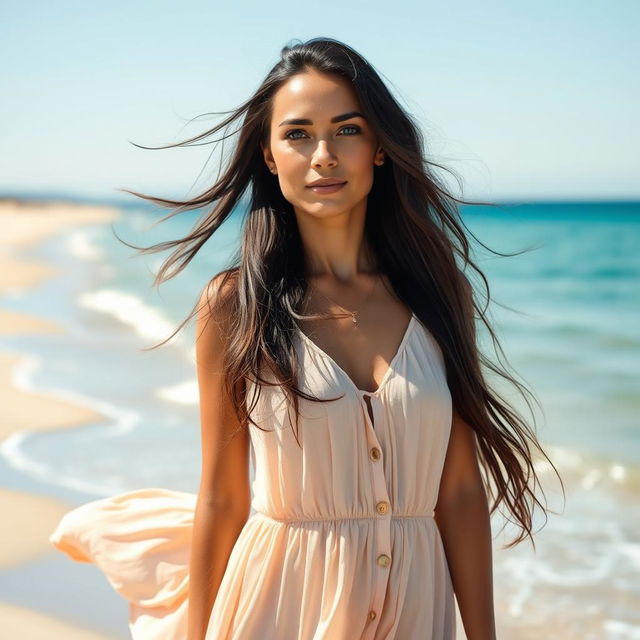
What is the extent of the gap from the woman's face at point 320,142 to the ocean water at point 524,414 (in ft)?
1.98

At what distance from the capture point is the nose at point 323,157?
8.91ft

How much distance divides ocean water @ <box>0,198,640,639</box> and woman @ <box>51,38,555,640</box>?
0.41 meters

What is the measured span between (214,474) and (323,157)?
92 cm

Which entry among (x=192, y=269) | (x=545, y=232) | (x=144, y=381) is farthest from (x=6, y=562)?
(x=545, y=232)

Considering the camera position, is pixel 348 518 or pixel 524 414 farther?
pixel 524 414

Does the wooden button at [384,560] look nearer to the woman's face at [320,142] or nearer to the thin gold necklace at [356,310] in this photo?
the thin gold necklace at [356,310]

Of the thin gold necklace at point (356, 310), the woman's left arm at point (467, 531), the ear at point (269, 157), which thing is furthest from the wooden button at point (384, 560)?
the ear at point (269, 157)

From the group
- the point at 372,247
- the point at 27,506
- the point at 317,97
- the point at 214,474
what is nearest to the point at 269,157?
the point at 317,97

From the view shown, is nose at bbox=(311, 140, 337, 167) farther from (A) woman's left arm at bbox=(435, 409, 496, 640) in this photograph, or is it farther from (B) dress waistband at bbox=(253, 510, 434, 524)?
(B) dress waistband at bbox=(253, 510, 434, 524)

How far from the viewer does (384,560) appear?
→ 259 cm

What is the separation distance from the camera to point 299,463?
103 inches

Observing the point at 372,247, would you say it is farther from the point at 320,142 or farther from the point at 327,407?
the point at 327,407

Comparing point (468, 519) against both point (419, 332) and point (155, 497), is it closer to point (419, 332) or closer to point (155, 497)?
point (419, 332)

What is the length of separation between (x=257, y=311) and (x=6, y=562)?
287cm
